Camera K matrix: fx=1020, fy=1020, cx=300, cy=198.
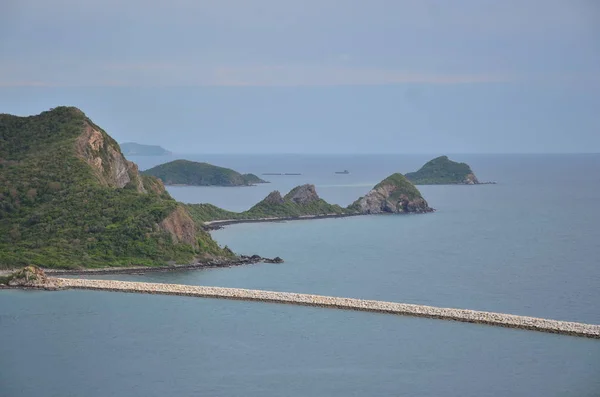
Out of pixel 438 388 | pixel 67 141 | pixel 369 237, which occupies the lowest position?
pixel 438 388

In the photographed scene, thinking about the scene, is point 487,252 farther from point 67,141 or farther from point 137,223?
point 67,141

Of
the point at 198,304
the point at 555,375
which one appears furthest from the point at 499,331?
the point at 198,304

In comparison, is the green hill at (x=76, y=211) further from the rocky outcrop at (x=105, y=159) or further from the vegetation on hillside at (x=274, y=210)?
the vegetation on hillside at (x=274, y=210)

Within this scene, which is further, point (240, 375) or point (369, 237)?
point (369, 237)

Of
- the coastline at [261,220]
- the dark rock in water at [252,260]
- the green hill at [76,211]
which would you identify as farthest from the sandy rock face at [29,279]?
the coastline at [261,220]

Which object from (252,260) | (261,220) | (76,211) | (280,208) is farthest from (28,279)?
(280,208)

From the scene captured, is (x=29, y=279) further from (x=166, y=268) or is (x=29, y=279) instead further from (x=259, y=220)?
(x=259, y=220)
